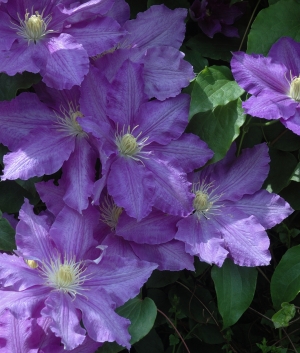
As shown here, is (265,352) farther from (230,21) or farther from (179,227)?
(230,21)

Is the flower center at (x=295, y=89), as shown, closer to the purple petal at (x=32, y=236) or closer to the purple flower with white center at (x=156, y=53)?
the purple flower with white center at (x=156, y=53)

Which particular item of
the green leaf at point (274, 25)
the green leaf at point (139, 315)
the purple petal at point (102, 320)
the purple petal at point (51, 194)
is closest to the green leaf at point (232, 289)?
the green leaf at point (139, 315)

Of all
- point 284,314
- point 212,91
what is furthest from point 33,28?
point 284,314

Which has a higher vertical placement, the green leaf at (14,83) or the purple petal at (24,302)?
the green leaf at (14,83)

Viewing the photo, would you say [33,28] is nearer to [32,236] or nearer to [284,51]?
[32,236]

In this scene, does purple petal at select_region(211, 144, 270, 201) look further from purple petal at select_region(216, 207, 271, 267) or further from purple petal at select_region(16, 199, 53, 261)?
purple petal at select_region(16, 199, 53, 261)

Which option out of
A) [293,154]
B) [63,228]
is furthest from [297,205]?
[63,228]
